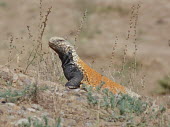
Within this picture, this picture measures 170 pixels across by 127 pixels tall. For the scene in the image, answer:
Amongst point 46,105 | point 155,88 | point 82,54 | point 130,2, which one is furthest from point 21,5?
point 46,105

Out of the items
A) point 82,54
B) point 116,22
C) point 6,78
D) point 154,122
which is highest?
point 116,22

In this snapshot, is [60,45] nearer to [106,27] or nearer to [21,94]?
[21,94]

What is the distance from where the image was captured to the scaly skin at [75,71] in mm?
8266

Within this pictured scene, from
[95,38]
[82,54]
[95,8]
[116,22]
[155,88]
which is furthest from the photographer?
[95,8]

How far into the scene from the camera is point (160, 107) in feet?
21.0

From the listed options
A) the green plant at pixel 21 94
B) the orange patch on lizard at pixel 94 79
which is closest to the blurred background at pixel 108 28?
the orange patch on lizard at pixel 94 79

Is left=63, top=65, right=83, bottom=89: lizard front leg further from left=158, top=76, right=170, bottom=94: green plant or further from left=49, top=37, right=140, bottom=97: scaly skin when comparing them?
left=158, top=76, right=170, bottom=94: green plant

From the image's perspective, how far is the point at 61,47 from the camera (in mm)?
8922

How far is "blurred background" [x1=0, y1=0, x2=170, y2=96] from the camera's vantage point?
18.8 metres

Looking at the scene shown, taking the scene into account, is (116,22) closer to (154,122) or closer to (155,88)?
(155,88)

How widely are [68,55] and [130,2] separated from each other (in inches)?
755

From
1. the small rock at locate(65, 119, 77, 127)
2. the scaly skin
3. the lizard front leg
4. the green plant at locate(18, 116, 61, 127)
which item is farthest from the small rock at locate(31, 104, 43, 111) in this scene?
the lizard front leg

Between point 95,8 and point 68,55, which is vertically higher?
point 95,8

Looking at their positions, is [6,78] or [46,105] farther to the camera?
[6,78]
